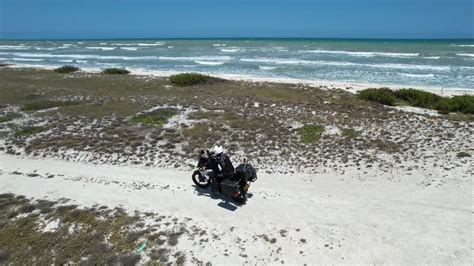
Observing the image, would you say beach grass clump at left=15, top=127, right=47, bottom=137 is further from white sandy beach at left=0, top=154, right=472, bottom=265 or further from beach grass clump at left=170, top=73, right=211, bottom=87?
beach grass clump at left=170, top=73, right=211, bottom=87

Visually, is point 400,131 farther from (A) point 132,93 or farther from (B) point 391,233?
(A) point 132,93

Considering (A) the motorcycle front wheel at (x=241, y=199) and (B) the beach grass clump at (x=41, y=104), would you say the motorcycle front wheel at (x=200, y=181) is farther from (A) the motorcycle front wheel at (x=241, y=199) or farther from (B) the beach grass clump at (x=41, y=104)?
(B) the beach grass clump at (x=41, y=104)

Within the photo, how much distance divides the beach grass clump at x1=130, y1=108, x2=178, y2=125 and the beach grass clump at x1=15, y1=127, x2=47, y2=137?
430 cm

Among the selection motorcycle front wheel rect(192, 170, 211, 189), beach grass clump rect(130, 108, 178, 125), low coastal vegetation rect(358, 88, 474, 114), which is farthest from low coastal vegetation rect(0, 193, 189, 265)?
low coastal vegetation rect(358, 88, 474, 114)

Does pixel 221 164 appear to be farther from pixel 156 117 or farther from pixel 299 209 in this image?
pixel 156 117

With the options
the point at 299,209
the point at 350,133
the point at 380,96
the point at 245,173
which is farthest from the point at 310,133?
the point at 380,96

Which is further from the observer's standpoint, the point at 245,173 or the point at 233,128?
the point at 233,128

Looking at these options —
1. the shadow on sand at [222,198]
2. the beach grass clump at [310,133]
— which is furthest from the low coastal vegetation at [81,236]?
the beach grass clump at [310,133]

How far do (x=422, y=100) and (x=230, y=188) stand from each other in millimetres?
16994

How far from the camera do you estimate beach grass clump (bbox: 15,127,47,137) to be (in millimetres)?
16898

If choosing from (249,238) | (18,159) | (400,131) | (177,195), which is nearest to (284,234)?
(249,238)

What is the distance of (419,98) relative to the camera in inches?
894

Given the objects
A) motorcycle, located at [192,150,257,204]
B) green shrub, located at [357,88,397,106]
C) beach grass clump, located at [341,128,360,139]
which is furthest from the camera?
green shrub, located at [357,88,397,106]

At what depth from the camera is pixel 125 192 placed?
11453mm
